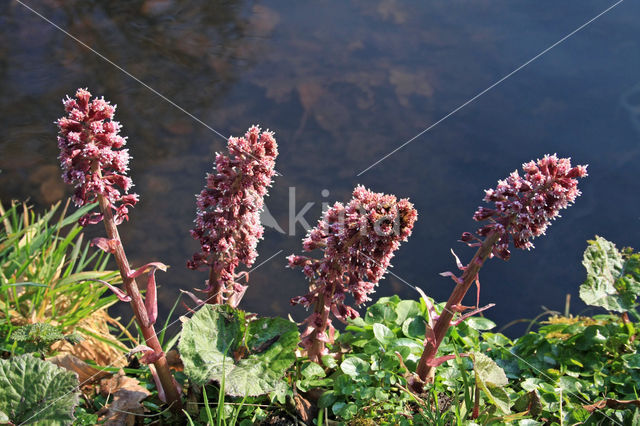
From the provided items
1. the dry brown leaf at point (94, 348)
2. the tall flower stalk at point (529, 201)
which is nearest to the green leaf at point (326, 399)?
the tall flower stalk at point (529, 201)

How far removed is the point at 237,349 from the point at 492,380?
1.14m

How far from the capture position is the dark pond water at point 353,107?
506cm

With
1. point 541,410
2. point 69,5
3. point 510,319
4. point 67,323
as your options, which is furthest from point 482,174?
point 69,5

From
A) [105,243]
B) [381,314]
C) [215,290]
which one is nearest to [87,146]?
[105,243]

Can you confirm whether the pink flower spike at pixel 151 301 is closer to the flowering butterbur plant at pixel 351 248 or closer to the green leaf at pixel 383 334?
the flowering butterbur plant at pixel 351 248

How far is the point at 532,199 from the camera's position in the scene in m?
2.54

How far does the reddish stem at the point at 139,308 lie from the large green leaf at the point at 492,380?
1339 mm

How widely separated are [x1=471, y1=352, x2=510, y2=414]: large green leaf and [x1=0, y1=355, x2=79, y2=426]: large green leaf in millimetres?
1696

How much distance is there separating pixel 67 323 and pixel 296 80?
3.33m

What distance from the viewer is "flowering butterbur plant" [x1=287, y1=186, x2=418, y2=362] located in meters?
2.64

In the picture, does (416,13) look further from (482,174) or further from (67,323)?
(67,323)

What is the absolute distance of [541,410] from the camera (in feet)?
9.97

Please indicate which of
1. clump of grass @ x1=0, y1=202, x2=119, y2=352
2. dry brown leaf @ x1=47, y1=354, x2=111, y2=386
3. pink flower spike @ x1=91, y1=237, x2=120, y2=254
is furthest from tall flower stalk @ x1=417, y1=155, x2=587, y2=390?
clump of grass @ x1=0, y1=202, x2=119, y2=352

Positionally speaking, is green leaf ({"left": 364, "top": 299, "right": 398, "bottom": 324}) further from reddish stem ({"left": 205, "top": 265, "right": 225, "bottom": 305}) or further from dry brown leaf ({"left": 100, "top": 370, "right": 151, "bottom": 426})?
dry brown leaf ({"left": 100, "top": 370, "right": 151, "bottom": 426})
